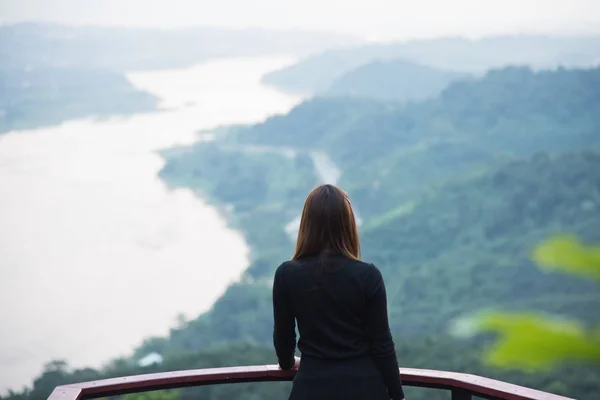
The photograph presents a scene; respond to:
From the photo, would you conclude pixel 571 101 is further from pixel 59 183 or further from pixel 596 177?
pixel 59 183

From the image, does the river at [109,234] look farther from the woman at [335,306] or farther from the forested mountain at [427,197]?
the woman at [335,306]

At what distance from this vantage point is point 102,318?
89.9 feet

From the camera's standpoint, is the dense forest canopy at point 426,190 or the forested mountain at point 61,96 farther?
the dense forest canopy at point 426,190

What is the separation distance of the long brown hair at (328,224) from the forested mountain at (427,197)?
18.9 meters

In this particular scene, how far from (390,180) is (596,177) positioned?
992 cm

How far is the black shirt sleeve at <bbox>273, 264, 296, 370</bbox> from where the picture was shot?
154 cm

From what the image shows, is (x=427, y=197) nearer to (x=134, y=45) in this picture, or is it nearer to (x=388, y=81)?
(x=388, y=81)

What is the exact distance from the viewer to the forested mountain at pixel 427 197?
86.0 ft

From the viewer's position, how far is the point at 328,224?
1512 millimetres

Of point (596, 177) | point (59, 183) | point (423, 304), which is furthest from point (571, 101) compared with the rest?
point (59, 183)

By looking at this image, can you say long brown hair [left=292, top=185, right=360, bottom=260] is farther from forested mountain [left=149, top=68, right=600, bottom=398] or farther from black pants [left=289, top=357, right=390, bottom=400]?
forested mountain [left=149, top=68, right=600, bottom=398]

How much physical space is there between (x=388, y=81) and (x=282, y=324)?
45620 millimetres

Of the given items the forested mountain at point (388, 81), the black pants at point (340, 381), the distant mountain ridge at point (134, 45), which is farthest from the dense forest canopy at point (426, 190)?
the black pants at point (340, 381)

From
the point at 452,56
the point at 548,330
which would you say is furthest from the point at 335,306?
the point at 452,56
